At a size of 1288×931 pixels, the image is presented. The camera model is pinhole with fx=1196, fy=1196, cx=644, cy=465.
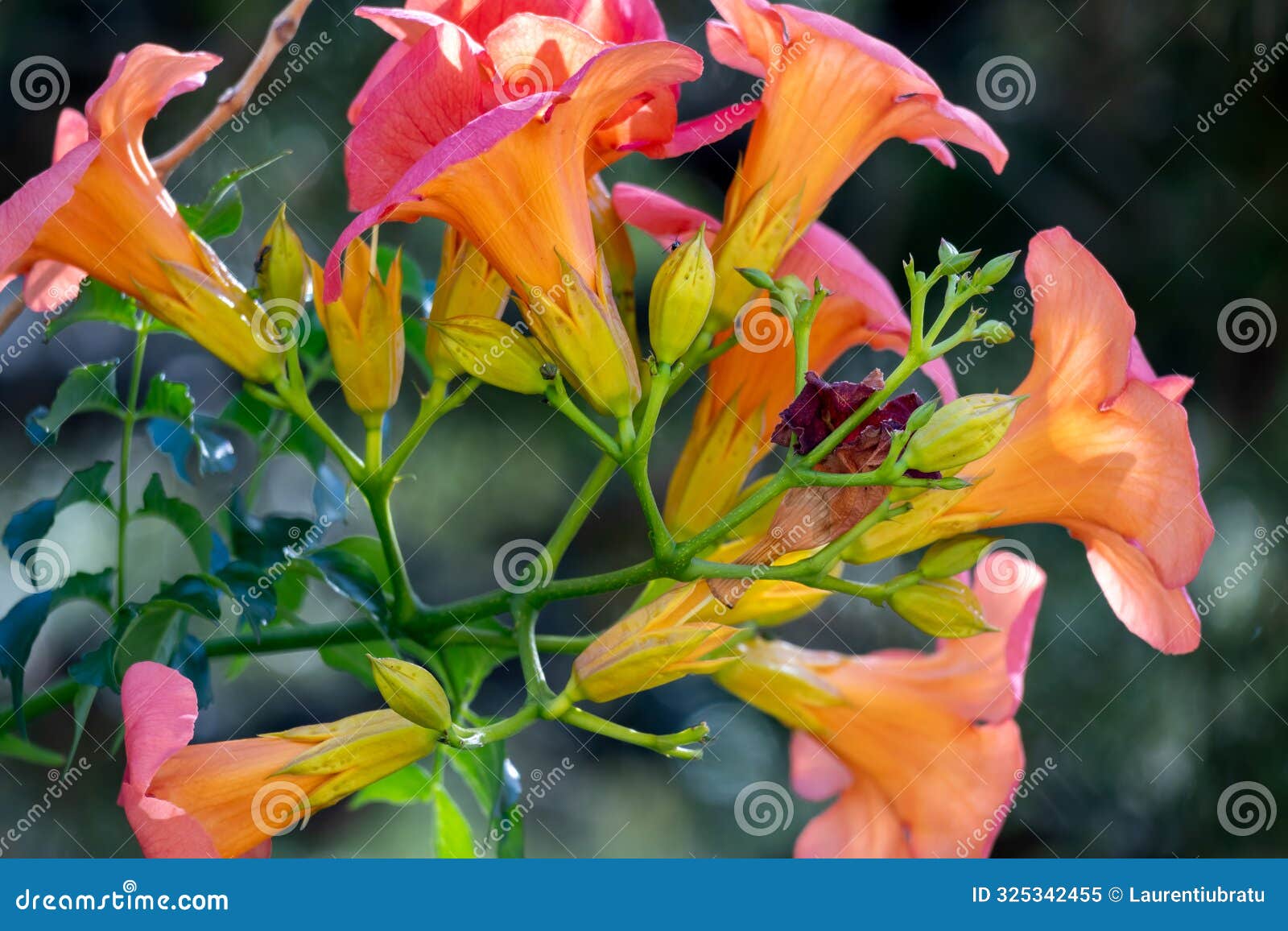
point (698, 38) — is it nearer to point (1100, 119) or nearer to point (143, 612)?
point (1100, 119)

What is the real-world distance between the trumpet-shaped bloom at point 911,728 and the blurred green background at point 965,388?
1.07m

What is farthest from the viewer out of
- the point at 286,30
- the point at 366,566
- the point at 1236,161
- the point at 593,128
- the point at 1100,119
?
Result: the point at 1100,119

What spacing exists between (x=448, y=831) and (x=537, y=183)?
2.91 feet

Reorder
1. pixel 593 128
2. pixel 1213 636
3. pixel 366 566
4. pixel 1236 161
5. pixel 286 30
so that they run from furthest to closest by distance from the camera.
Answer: pixel 1236 161, pixel 1213 636, pixel 286 30, pixel 366 566, pixel 593 128

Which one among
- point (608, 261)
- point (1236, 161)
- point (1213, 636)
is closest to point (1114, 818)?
point (1213, 636)

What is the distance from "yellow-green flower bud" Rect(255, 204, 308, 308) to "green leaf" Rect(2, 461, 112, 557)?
0.33 m

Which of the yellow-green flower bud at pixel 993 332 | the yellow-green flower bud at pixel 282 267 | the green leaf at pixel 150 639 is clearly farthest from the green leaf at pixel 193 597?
the yellow-green flower bud at pixel 993 332

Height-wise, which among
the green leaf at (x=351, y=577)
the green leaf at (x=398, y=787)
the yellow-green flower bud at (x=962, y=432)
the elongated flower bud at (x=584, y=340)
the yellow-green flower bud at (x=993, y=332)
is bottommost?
the green leaf at (x=398, y=787)

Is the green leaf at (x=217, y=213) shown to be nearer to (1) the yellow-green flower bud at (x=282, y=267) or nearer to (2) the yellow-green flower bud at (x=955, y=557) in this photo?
(1) the yellow-green flower bud at (x=282, y=267)

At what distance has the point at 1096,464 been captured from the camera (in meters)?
1.35

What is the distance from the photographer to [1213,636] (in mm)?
2582

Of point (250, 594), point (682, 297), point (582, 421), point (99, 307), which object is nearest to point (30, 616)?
point (250, 594)

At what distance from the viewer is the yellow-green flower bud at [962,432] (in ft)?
3.81

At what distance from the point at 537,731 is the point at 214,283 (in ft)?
7.52
